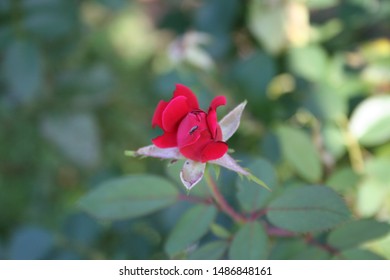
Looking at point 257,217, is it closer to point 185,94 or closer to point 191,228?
point 191,228

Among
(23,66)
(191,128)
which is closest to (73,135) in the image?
(23,66)

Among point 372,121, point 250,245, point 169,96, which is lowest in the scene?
point 250,245

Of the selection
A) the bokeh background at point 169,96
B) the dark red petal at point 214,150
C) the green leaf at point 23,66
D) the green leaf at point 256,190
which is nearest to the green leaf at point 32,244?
the bokeh background at point 169,96

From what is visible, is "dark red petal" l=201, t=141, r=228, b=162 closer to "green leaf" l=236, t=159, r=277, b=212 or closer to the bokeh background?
"green leaf" l=236, t=159, r=277, b=212

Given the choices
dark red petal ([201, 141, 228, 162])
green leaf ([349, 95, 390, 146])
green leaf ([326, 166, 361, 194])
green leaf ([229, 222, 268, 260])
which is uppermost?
green leaf ([349, 95, 390, 146])

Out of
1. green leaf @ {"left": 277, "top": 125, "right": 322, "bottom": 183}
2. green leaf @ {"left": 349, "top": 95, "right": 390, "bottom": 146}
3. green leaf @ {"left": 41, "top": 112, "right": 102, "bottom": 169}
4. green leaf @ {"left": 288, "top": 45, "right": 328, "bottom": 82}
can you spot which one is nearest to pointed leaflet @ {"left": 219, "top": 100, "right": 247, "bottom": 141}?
green leaf @ {"left": 277, "top": 125, "right": 322, "bottom": 183}
